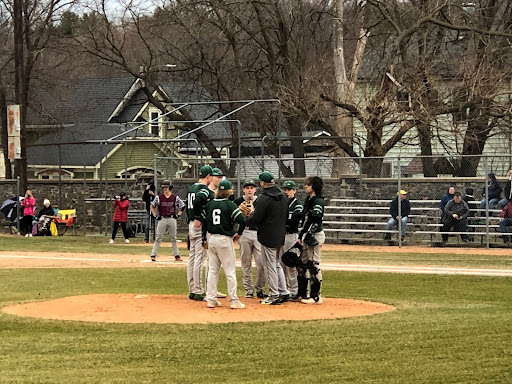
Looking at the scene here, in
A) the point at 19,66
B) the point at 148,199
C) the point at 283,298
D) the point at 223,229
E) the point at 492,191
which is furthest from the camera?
the point at 19,66

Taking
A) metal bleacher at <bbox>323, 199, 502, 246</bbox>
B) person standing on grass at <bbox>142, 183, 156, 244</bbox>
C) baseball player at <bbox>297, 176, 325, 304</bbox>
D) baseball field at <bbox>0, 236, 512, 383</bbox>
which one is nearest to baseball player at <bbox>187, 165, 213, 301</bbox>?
baseball field at <bbox>0, 236, 512, 383</bbox>

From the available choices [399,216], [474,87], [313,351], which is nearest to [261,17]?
[474,87]

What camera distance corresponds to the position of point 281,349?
33.4 feet

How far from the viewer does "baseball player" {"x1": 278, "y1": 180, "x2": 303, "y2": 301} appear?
14.2 m

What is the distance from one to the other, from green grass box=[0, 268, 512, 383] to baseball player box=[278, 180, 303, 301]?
1.52 meters

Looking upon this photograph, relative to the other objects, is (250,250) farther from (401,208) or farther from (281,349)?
(401,208)

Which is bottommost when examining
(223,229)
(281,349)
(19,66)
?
(281,349)

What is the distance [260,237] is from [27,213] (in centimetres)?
2002

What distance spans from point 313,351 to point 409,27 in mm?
26506

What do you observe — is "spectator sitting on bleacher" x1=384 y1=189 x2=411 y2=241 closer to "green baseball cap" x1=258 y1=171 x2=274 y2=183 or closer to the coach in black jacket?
the coach in black jacket

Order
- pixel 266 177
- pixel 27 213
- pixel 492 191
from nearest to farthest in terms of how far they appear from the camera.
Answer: pixel 266 177, pixel 492 191, pixel 27 213

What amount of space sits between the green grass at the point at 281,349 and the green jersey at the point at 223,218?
165 cm

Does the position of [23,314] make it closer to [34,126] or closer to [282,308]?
[282,308]

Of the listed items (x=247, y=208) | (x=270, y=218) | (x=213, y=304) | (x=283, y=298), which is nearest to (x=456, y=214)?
(x=247, y=208)
